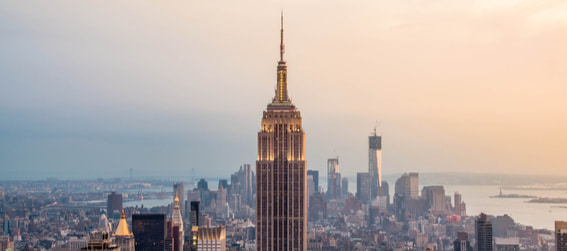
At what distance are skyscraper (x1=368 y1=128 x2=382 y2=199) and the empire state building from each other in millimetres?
30709

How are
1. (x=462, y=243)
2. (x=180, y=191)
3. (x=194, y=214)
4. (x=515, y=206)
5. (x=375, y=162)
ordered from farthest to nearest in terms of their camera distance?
(x=180, y=191) → (x=375, y=162) → (x=194, y=214) → (x=462, y=243) → (x=515, y=206)

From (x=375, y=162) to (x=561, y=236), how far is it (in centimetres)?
3403

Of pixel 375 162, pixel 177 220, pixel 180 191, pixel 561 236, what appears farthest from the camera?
pixel 180 191

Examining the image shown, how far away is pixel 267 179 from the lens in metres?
41.3

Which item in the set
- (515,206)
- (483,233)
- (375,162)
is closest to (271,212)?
(515,206)

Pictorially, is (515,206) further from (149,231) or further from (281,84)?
(149,231)

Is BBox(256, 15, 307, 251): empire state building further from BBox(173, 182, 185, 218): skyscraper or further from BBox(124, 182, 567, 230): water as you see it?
BBox(173, 182, 185, 218): skyscraper

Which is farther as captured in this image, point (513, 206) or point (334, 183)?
point (334, 183)

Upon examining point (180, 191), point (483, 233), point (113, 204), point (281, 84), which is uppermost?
point (281, 84)

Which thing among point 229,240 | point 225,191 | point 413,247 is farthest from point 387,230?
point 229,240

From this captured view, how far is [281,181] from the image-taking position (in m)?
41.3

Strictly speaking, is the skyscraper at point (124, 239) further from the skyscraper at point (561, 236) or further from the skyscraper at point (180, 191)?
the skyscraper at point (180, 191)

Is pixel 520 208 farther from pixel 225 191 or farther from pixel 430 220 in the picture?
pixel 225 191

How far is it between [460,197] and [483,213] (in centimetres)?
535
